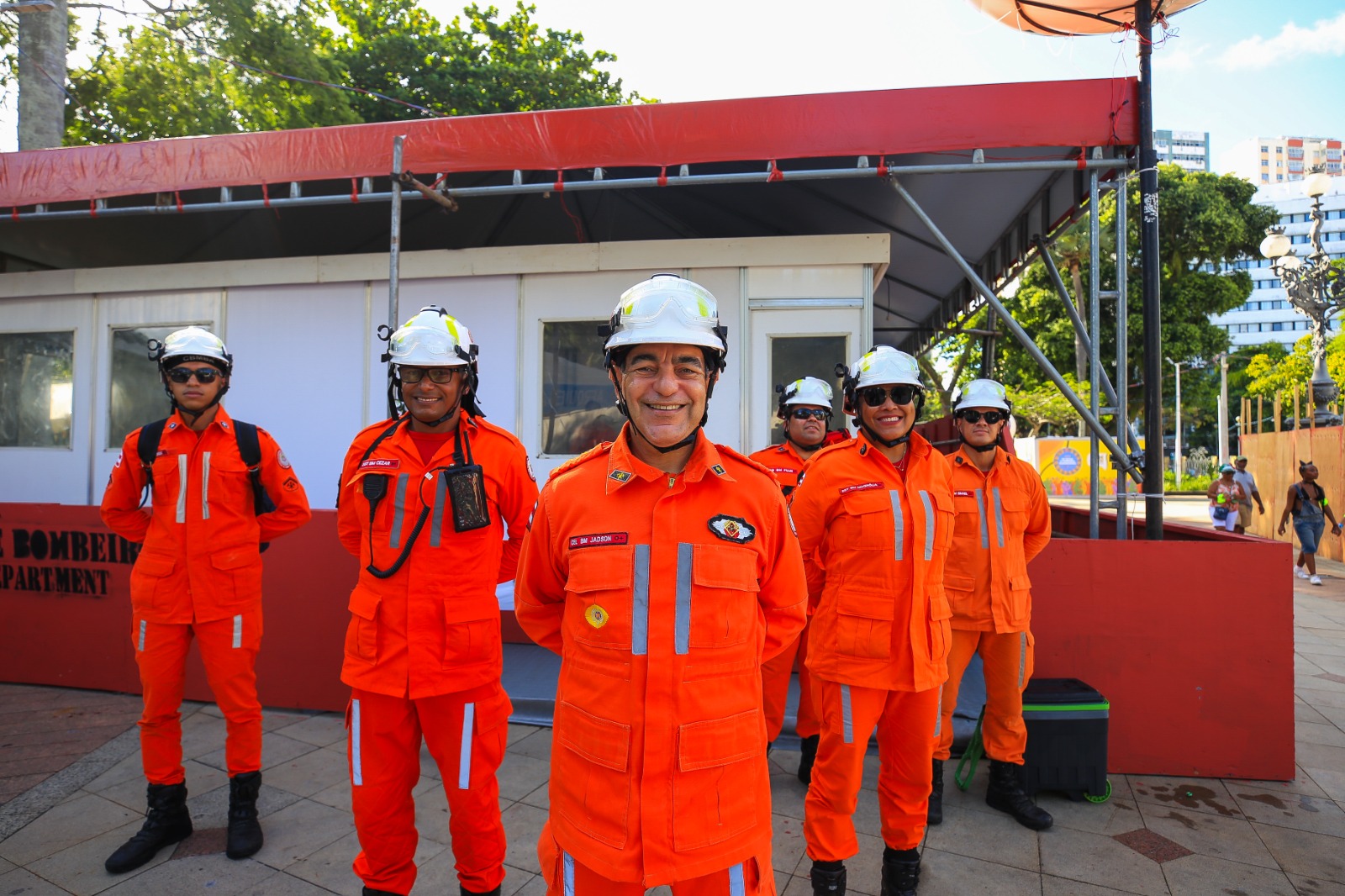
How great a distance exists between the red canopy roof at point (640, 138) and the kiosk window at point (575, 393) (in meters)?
1.61

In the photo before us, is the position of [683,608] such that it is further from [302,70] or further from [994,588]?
[302,70]

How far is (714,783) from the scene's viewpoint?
171cm

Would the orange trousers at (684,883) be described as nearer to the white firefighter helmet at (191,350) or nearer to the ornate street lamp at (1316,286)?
the white firefighter helmet at (191,350)

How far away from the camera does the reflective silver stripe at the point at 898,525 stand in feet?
9.84

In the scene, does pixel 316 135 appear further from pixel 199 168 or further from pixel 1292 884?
pixel 1292 884

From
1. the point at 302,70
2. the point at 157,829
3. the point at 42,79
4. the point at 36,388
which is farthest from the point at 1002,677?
the point at 302,70

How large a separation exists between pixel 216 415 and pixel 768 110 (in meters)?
3.96

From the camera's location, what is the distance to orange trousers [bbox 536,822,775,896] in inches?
67.3

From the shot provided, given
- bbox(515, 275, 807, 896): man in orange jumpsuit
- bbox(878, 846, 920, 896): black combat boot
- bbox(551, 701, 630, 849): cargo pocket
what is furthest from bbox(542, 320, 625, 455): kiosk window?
bbox(551, 701, 630, 849): cargo pocket

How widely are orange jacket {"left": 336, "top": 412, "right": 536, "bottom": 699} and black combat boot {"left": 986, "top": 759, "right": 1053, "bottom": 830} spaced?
276 cm

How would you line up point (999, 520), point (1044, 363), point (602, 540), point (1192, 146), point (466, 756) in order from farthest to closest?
point (1192, 146), point (1044, 363), point (999, 520), point (466, 756), point (602, 540)

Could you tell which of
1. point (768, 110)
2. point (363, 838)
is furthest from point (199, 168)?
point (363, 838)

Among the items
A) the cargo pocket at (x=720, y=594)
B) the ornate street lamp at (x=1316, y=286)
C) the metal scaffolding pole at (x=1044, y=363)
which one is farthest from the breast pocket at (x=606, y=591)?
the ornate street lamp at (x=1316, y=286)

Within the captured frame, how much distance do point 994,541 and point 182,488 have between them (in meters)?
4.06
